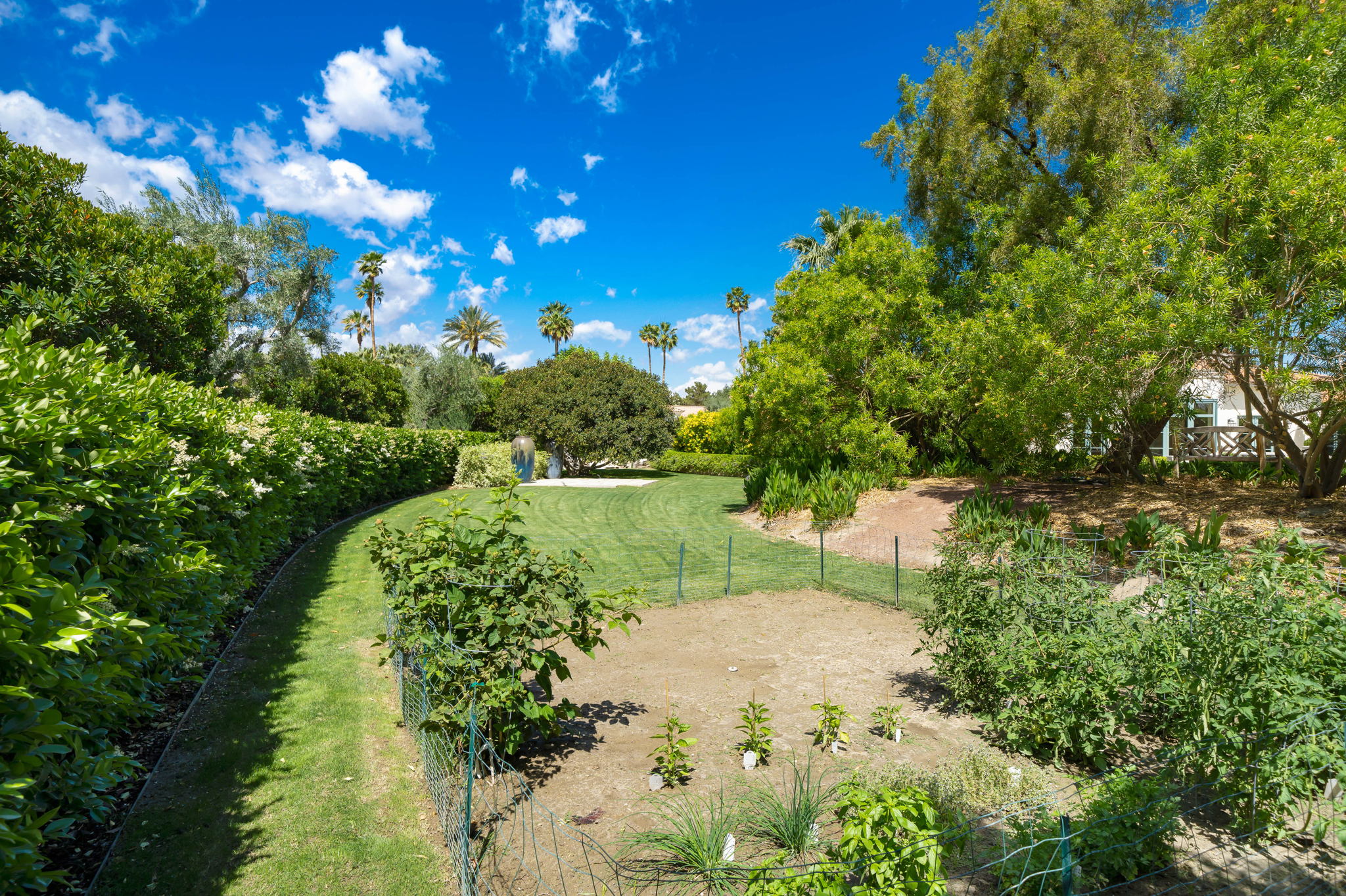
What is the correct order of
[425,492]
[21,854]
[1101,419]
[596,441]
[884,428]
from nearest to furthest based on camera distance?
1. [21,854]
2. [1101,419]
3. [884,428]
4. [425,492]
5. [596,441]

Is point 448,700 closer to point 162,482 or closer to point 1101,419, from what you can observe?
point 162,482

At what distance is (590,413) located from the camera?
30578mm

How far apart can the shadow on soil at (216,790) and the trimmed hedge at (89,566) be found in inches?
11.8

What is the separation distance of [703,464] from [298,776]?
33.7m

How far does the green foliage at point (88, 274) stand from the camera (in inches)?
379

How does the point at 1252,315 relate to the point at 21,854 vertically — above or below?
above

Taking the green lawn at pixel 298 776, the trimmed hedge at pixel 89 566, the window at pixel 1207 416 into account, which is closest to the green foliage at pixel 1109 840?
the green lawn at pixel 298 776

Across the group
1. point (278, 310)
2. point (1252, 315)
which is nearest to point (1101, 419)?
point (1252, 315)

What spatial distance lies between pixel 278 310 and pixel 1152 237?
2550cm

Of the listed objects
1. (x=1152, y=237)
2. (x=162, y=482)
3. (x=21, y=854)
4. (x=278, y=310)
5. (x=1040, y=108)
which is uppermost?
(x=1040, y=108)

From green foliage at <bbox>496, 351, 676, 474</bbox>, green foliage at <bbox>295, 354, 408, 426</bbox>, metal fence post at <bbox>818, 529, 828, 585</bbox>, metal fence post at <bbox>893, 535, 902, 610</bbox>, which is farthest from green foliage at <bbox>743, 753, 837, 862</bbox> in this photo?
green foliage at <bbox>295, 354, 408, 426</bbox>

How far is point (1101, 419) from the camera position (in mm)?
11703

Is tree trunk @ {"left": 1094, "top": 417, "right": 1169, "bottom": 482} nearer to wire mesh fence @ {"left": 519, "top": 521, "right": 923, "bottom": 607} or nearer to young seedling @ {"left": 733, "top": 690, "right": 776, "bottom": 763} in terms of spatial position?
wire mesh fence @ {"left": 519, "top": 521, "right": 923, "bottom": 607}

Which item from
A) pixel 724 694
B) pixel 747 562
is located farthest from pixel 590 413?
pixel 724 694
